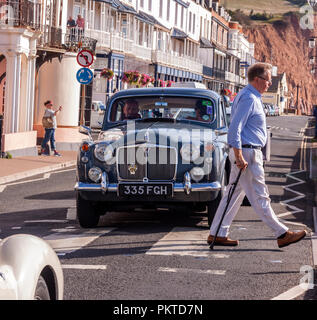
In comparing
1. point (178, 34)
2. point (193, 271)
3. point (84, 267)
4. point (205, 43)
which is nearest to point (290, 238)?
point (193, 271)

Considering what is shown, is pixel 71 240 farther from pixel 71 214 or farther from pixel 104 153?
pixel 71 214

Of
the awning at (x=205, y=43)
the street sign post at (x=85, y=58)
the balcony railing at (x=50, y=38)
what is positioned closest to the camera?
the street sign post at (x=85, y=58)

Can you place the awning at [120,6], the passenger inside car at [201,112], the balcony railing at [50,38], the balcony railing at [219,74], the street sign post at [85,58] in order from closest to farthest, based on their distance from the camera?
the passenger inside car at [201,112], the street sign post at [85,58], the balcony railing at [50,38], the awning at [120,6], the balcony railing at [219,74]

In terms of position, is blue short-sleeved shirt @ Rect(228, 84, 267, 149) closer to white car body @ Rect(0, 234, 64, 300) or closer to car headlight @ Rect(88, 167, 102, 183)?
car headlight @ Rect(88, 167, 102, 183)

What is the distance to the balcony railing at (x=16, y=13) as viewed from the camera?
23828 mm

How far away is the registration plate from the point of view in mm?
9508

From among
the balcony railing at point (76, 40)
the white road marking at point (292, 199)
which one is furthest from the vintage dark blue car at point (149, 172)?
the balcony railing at point (76, 40)

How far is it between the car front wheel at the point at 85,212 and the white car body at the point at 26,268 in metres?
5.19

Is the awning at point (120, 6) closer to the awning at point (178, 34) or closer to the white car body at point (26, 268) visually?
the awning at point (178, 34)

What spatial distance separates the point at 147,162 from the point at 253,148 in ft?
5.81

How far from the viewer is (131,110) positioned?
37.1 feet
